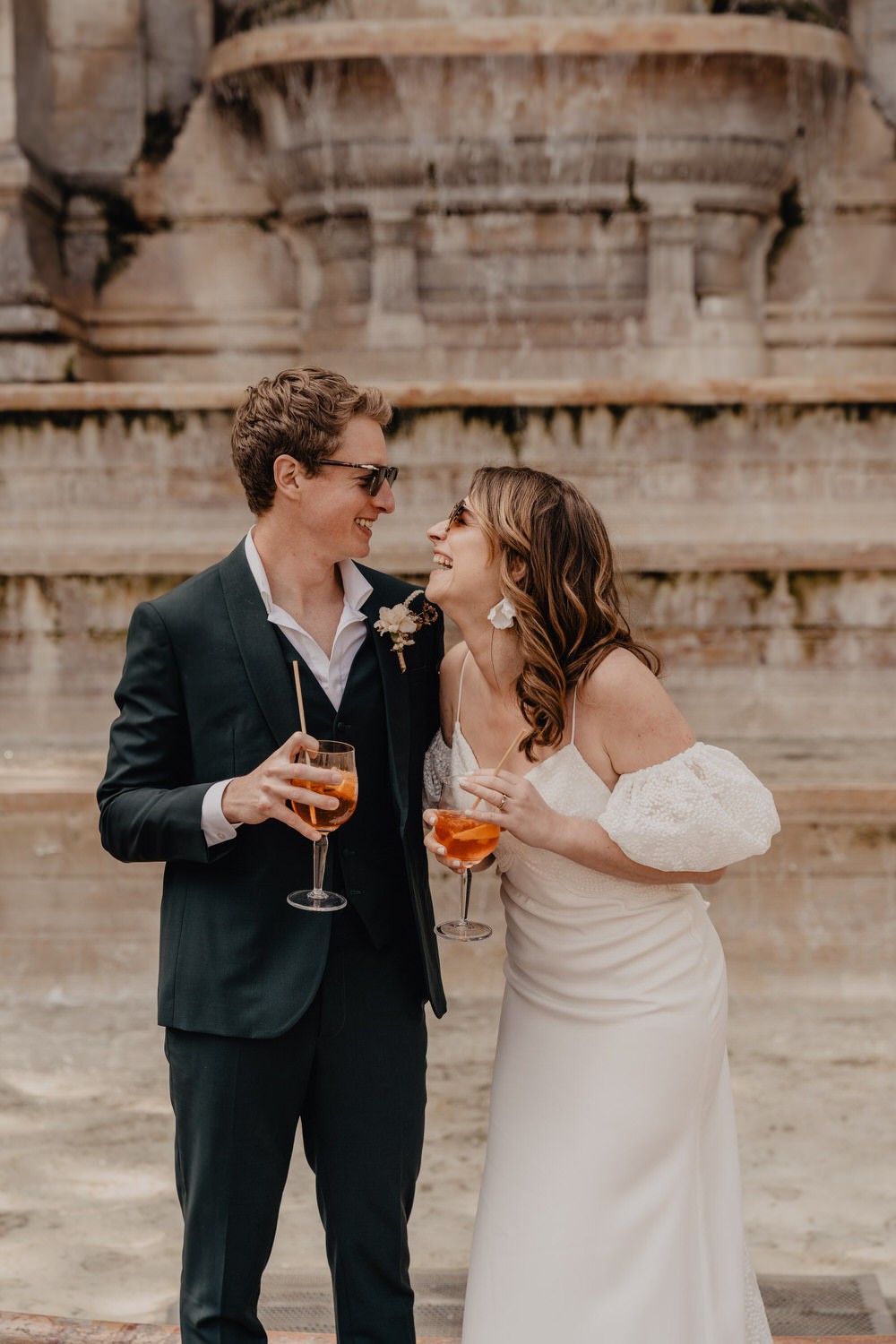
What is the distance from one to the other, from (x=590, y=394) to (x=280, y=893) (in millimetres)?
4817

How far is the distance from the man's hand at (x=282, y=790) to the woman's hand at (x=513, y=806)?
0.25m

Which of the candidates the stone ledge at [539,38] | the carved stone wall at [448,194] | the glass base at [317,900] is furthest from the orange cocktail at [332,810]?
the stone ledge at [539,38]

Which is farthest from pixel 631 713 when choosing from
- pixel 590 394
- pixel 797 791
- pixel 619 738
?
pixel 590 394

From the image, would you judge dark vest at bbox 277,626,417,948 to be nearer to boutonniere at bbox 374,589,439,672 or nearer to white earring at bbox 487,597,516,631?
boutonniere at bbox 374,589,439,672

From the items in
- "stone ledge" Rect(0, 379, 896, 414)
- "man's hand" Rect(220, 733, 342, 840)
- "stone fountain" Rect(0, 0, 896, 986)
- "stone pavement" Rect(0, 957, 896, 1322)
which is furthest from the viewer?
"stone ledge" Rect(0, 379, 896, 414)

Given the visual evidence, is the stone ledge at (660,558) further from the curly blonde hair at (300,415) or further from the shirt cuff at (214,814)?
the shirt cuff at (214,814)

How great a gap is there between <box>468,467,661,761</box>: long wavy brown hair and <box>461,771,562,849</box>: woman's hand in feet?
0.63

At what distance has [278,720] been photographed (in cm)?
252

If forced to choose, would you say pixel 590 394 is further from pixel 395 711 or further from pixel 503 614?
pixel 395 711

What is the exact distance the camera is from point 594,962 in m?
2.66

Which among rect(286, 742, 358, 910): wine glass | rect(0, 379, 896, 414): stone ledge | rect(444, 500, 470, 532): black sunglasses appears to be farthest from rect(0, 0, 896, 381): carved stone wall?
rect(286, 742, 358, 910): wine glass

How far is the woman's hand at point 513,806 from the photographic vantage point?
244 cm

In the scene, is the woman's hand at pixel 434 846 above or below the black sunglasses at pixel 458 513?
below

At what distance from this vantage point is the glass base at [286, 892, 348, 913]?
238cm
